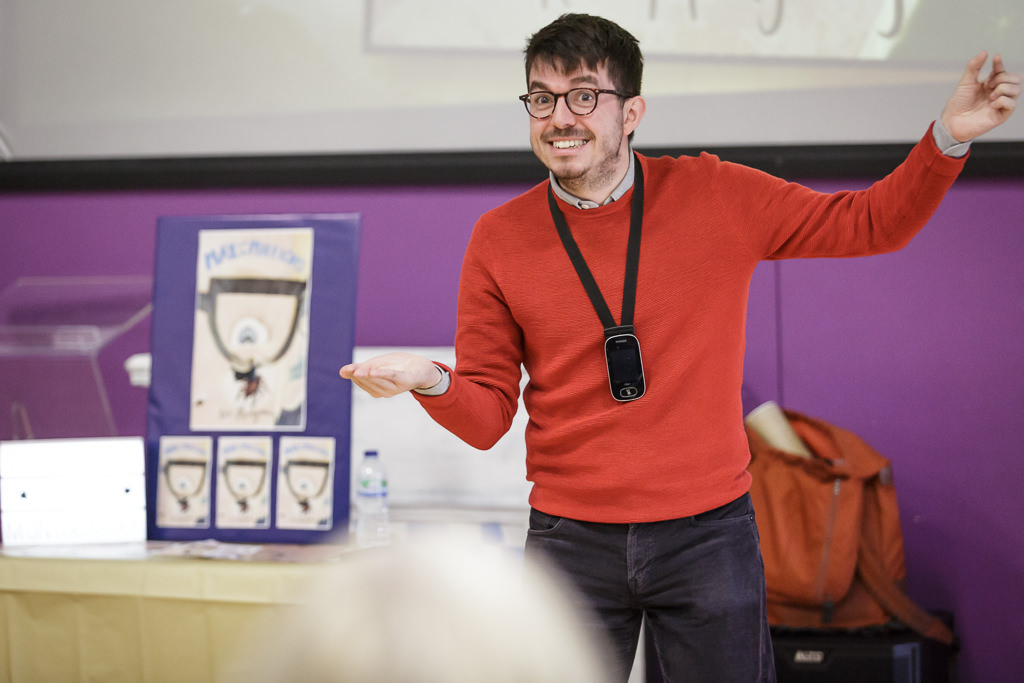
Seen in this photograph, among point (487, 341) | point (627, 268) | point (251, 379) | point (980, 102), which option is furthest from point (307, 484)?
point (980, 102)

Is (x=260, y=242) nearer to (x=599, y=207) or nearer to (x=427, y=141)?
(x=427, y=141)

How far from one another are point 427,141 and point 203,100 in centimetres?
78

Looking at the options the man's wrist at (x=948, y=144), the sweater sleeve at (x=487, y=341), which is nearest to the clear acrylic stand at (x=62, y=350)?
the sweater sleeve at (x=487, y=341)

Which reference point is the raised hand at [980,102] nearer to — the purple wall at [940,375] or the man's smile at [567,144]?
the man's smile at [567,144]

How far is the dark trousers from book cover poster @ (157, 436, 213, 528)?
1.10m

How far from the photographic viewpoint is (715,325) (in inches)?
48.9

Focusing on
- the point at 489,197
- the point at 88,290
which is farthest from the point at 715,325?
the point at 88,290

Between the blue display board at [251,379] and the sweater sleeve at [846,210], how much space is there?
105cm

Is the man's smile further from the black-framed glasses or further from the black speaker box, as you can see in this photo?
the black speaker box

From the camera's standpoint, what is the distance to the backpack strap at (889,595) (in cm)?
211

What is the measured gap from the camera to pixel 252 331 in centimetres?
204

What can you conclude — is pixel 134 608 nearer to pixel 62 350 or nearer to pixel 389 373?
pixel 389 373

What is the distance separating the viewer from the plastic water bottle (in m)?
2.09

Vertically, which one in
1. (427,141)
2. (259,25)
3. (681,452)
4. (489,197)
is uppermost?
(259,25)
